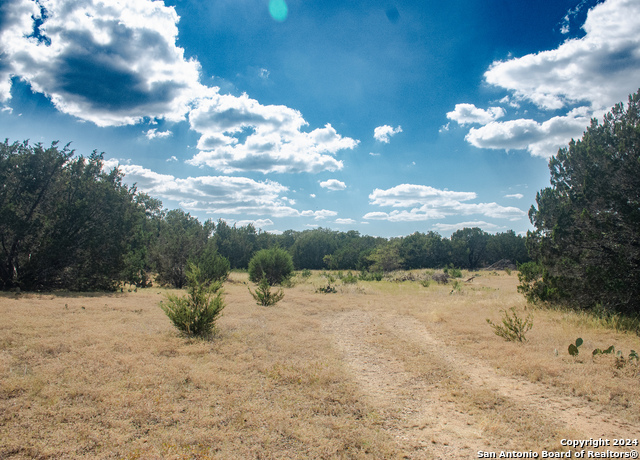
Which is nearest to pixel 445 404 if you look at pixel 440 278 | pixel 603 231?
pixel 603 231

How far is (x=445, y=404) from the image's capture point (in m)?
4.82

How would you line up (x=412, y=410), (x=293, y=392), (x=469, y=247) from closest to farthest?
(x=412, y=410) → (x=293, y=392) → (x=469, y=247)

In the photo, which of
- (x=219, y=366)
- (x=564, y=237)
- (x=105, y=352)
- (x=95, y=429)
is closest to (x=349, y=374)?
(x=219, y=366)

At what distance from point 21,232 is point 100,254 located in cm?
313

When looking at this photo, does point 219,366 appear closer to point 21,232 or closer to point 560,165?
point 21,232

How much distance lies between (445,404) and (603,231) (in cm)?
800

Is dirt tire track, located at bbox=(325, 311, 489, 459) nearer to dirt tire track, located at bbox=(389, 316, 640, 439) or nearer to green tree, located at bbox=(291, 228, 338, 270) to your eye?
dirt tire track, located at bbox=(389, 316, 640, 439)

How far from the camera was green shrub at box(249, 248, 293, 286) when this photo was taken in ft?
76.5

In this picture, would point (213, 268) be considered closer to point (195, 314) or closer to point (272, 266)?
point (272, 266)

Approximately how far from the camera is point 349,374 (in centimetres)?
585

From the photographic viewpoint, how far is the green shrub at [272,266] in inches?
918

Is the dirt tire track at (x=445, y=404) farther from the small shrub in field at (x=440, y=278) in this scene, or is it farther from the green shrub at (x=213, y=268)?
the small shrub in field at (x=440, y=278)

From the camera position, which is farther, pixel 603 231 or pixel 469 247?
pixel 469 247

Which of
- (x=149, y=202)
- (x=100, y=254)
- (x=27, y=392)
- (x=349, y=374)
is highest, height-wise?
(x=149, y=202)
